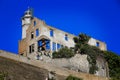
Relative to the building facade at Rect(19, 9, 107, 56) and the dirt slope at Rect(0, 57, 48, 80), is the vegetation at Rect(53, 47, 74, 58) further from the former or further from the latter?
the dirt slope at Rect(0, 57, 48, 80)

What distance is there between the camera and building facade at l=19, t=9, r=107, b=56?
5906 centimetres

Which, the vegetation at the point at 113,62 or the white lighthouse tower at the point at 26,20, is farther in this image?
the white lighthouse tower at the point at 26,20

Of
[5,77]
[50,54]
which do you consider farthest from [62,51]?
[5,77]

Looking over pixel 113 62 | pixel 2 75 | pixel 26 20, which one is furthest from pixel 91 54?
pixel 2 75

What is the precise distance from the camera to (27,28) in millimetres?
62781

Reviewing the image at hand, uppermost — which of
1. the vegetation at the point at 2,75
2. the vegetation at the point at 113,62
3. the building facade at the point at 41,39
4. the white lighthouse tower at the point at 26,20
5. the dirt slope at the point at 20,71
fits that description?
the white lighthouse tower at the point at 26,20

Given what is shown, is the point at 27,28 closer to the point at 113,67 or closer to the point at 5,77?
the point at 113,67

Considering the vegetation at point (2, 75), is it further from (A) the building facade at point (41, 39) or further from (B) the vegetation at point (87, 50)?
(A) the building facade at point (41, 39)

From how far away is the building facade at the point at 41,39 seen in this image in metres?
59.1

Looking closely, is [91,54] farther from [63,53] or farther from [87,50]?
[63,53]

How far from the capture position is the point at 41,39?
59.3 meters

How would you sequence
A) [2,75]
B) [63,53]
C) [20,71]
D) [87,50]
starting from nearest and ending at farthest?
[2,75]
[20,71]
[87,50]
[63,53]

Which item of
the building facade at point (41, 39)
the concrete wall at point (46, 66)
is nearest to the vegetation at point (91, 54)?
the building facade at point (41, 39)

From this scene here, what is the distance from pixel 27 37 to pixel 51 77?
69.7 ft
